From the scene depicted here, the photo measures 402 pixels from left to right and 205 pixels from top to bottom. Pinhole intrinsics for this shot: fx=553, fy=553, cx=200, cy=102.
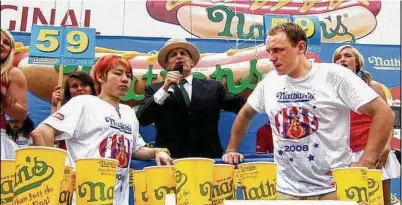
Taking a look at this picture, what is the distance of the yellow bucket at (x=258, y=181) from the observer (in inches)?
50.9

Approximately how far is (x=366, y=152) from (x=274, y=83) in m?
0.47

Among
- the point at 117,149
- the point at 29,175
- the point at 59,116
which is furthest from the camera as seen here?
the point at 117,149

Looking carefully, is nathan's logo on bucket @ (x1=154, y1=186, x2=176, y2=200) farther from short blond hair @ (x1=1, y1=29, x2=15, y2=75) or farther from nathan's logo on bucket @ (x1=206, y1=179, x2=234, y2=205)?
short blond hair @ (x1=1, y1=29, x2=15, y2=75)

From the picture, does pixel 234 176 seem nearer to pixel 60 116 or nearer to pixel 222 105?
pixel 60 116

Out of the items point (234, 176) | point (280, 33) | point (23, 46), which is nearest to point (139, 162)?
point (280, 33)

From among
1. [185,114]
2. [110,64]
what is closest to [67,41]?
[185,114]

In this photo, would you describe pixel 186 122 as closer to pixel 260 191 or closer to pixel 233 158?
pixel 233 158

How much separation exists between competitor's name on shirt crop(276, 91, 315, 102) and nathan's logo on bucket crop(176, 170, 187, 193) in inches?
28.6

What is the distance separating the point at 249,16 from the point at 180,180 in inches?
123

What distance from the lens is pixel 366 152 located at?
1610 millimetres

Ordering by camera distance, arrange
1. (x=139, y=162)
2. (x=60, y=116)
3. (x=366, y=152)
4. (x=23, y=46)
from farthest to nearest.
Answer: (x=23, y=46)
(x=139, y=162)
(x=60, y=116)
(x=366, y=152)

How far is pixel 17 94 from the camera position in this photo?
1083mm

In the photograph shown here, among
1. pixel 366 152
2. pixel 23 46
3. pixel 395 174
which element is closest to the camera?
pixel 366 152

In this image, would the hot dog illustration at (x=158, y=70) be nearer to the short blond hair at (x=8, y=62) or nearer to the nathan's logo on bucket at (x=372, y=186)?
the nathan's logo on bucket at (x=372, y=186)
